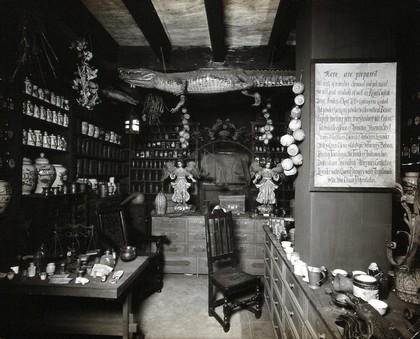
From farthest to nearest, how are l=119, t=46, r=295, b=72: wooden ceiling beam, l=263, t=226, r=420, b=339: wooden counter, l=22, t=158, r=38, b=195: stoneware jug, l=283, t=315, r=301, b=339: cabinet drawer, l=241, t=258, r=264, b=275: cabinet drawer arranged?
l=241, t=258, r=264, b=275: cabinet drawer → l=119, t=46, r=295, b=72: wooden ceiling beam → l=22, t=158, r=38, b=195: stoneware jug → l=283, t=315, r=301, b=339: cabinet drawer → l=263, t=226, r=420, b=339: wooden counter

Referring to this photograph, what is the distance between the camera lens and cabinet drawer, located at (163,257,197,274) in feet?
15.9

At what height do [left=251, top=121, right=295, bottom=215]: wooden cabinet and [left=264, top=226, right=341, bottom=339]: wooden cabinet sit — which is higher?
[left=251, top=121, right=295, bottom=215]: wooden cabinet

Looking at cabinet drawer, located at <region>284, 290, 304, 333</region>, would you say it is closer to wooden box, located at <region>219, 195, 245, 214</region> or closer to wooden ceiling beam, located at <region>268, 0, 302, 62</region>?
wooden ceiling beam, located at <region>268, 0, 302, 62</region>

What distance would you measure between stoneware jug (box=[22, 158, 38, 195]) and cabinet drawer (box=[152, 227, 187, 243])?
225 cm

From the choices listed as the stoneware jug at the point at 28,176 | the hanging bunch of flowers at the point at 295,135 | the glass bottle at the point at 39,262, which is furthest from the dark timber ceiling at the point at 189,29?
the glass bottle at the point at 39,262

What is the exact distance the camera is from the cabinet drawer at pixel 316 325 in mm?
1416

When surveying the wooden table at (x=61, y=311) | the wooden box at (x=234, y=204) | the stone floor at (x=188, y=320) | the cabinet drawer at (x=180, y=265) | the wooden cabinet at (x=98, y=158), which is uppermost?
the wooden cabinet at (x=98, y=158)

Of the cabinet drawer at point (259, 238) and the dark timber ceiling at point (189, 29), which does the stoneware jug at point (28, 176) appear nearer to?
the dark timber ceiling at point (189, 29)

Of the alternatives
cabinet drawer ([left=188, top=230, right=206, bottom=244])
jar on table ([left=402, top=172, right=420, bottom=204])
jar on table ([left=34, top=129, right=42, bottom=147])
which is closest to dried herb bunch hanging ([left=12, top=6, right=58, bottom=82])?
jar on table ([left=34, top=129, right=42, bottom=147])

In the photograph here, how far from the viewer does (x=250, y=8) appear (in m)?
2.92

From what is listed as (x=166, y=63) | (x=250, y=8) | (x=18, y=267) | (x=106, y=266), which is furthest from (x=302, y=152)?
(x=18, y=267)

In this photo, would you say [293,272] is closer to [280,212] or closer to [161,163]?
[280,212]

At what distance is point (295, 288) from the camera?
82.4 inches

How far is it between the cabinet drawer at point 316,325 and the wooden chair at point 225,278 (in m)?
1.55
